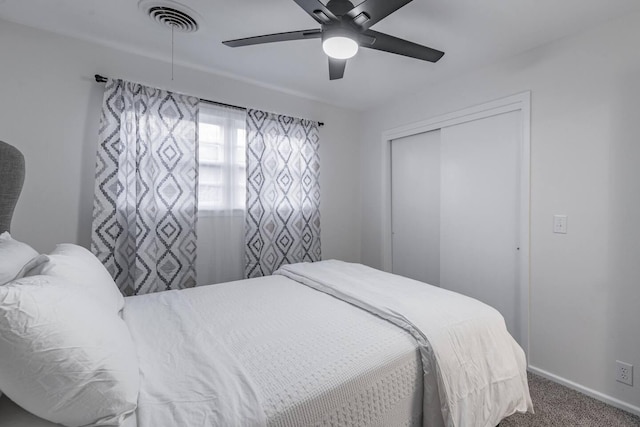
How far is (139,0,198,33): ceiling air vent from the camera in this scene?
1.78 metres

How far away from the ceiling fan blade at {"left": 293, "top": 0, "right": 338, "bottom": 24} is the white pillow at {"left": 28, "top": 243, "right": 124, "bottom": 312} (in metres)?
1.45

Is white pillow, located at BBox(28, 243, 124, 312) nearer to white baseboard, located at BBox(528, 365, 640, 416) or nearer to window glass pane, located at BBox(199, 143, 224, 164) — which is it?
window glass pane, located at BBox(199, 143, 224, 164)

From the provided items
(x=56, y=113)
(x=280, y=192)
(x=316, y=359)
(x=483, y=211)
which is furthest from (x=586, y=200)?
(x=56, y=113)

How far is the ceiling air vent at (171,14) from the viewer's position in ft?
5.84

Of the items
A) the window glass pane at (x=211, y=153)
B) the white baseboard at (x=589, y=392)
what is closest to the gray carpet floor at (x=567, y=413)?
the white baseboard at (x=589, y=392)

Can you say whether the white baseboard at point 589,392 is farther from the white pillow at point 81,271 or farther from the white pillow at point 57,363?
the white pillow at point 81,271

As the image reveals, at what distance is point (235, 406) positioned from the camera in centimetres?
86

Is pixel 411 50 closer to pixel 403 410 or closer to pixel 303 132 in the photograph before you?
pixel 303 132

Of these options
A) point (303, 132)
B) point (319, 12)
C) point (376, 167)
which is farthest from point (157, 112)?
point (376, 167)

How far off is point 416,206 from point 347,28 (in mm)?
2138

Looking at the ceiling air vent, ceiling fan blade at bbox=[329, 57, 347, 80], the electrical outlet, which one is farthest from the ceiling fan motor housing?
the electrical outlet

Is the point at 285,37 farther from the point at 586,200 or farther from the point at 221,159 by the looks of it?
the point at 586,200

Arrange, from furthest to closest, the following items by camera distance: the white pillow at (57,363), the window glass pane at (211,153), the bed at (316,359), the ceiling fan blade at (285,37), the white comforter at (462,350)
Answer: the window glass pane at (211,153) < the ceiling fan blade at (285,37) < the white comforter at (462,350) < the bed at (316,359) < the white pillow at (57,363)

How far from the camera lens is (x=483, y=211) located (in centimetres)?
258
